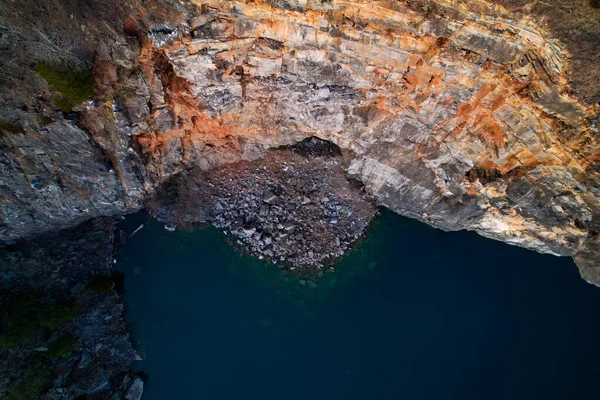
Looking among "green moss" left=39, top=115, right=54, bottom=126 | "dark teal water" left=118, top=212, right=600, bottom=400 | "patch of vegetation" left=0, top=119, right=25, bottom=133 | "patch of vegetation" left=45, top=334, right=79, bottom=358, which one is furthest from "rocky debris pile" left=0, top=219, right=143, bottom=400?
"green moss" left=39, top=115, right=54, bottom=126

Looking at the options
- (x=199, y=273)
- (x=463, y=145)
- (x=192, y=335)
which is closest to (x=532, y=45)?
(x=463, y=145)

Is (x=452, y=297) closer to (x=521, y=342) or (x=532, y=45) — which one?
(x=521, y=342)

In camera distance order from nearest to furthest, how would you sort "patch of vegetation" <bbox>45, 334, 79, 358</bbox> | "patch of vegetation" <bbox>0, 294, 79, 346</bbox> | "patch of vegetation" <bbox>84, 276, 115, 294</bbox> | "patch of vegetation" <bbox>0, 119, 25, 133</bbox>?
1. "patch of vegetation" <bbox>0, 119, 25, 133</bbox>
2. "patch of vegetation" <bbox>0, 294, 79, 346</bbox>
3. "patch of vegetation" <bbox>45, 334, 79, 358</bbox>
4. "patch of vegetation" <bbox>84, 276, 115, 294</bbox>

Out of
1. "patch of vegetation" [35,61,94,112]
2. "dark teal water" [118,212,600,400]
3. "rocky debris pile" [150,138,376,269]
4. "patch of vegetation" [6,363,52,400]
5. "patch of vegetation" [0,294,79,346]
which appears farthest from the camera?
"rocky debris pile" [150,138,376,269]

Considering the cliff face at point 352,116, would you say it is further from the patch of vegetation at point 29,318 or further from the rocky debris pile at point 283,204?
the patch of vegetation at point 29,318

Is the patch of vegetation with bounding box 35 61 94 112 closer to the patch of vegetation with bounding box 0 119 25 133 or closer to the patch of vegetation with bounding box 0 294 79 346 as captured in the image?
the patch of vegetation with bounding box 0 119 25 133

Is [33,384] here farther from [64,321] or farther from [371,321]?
[371,321]
